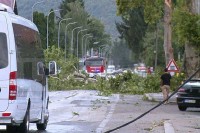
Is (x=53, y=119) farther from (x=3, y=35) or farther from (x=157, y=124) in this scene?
(x=3, y=35)

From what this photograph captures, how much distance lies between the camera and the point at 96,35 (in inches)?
7702

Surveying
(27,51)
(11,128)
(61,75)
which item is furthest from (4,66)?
(61,75)

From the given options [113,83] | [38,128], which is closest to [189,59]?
[113,83]

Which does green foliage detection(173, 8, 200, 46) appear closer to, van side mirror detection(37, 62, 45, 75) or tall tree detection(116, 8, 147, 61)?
van side mirror detection(37, 62, 45, 75)

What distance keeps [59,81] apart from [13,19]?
5266 centimetres

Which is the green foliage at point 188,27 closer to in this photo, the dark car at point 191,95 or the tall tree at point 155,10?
the dark car at point 191,95

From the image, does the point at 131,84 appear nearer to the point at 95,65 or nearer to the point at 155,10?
the point at 155,10

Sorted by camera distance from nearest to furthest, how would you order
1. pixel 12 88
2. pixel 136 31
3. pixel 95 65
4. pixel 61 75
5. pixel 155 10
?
pixel 12 88 → pixel 155 10 → pixel 61 75 → pixel 95 65 → pixel 136 31

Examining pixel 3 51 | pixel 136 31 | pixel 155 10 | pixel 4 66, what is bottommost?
pixel 4 66

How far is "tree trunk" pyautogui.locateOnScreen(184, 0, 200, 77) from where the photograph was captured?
4250 cm

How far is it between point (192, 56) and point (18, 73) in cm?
2955

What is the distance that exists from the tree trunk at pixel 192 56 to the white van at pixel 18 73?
25.8 m

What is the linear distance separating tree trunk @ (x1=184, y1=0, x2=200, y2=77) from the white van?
25.8 meters

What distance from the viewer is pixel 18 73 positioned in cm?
1512
